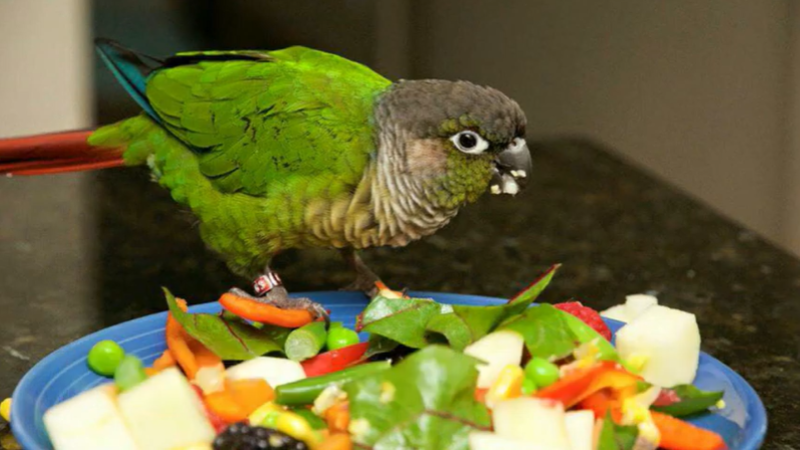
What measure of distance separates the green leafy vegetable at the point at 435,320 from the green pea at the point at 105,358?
0.33 meters

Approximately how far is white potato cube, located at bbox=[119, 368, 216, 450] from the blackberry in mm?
67

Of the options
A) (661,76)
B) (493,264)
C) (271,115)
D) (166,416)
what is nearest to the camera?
(166,416)

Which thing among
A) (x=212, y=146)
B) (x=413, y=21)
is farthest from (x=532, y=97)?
(x=212, y=146)

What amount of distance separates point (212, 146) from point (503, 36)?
273cm

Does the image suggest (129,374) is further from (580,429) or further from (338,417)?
(580,429)

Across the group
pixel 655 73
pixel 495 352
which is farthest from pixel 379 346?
pixel 655 73

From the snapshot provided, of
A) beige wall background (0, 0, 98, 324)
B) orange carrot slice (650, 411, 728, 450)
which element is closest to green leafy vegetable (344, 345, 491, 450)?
orange carrot slice (650, 411, 728, 450)

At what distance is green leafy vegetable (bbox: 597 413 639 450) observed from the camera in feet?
4.13

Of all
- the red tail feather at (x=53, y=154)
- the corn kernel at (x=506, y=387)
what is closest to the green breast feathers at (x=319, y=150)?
the red tail feather at (x=53, y=154)

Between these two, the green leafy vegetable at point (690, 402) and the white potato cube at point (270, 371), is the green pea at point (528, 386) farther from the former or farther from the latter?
the white potato cube at point (270, 371)

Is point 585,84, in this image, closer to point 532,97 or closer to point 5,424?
point 532,97

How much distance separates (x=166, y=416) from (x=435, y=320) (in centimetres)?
36

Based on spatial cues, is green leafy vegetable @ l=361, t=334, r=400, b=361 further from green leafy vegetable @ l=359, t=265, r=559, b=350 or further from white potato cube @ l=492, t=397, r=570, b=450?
white potato cube @ l=492, t=397, r=570, b=450

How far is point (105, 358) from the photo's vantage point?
1483 mm
